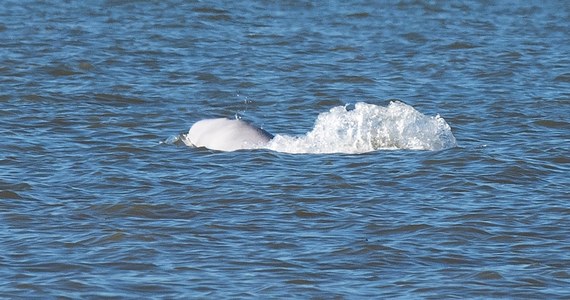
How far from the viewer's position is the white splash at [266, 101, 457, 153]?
16219 millimetres

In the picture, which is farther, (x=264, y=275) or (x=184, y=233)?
(x=184, y=233)

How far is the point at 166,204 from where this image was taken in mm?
13156

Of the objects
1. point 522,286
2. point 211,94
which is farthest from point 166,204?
point 211,94

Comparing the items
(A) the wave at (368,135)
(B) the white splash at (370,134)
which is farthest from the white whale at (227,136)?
(B) the white splash at (370,134)

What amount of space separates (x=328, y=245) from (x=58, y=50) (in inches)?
569

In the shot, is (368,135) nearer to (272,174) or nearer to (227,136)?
(227,136)

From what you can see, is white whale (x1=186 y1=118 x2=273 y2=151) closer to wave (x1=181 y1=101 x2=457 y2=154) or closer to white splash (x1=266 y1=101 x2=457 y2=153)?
wave (x1=181 y1=101 x2=457 y2=154)

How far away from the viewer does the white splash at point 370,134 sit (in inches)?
639

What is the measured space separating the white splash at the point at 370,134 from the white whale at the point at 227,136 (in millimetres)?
195

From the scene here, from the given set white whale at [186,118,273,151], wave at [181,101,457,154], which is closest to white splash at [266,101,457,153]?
wave at [181,101,457,154]

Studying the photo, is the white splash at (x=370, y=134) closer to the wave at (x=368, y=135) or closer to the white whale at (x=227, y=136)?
the wave at (x=368, y=135)

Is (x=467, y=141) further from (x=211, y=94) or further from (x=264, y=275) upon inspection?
(x=264, y=275)

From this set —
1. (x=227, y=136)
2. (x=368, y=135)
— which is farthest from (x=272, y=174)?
(x=368, y=135)

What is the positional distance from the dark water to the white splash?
29cm
